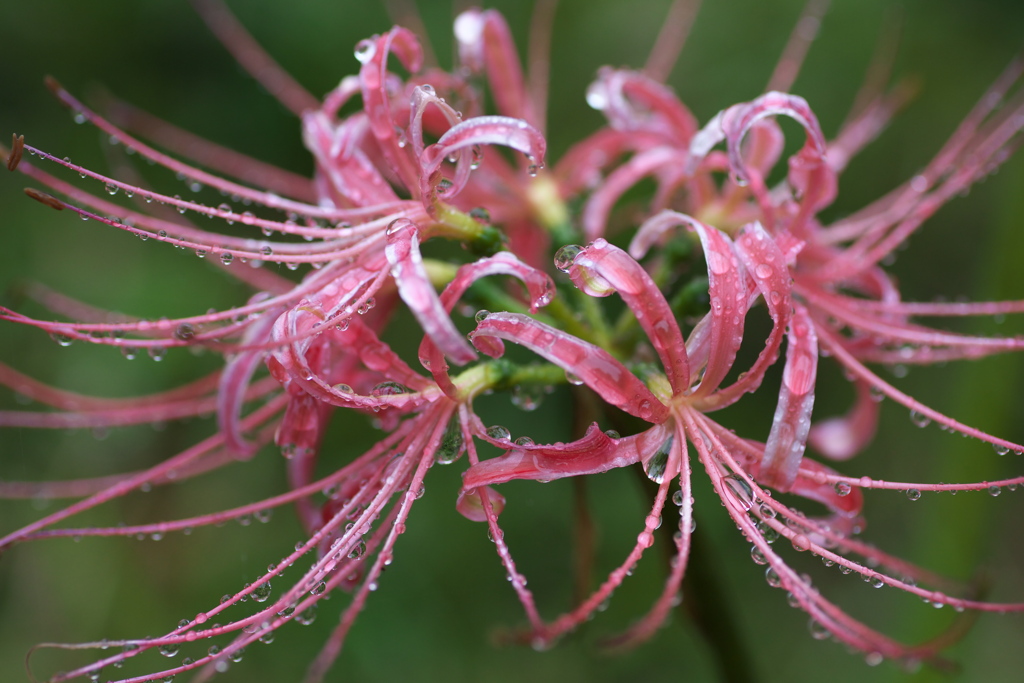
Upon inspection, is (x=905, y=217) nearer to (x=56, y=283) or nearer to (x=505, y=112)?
(x=505, y=112)

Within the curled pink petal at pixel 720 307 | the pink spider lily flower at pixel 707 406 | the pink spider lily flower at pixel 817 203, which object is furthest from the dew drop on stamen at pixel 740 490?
the pink spider lily flower at pixel 817 203

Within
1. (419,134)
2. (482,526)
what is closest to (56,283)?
(482,526)

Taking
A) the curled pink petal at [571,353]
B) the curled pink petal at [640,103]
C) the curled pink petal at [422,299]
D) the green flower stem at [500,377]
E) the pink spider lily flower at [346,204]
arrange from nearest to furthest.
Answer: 1. the curled pink petal at [422,299]
2. the curled pink petal at [571,353]
3. the pink spider lily flower at [346,204]
4. the green flower stem at [500,377]
5. the curled pink petal at [640,103]

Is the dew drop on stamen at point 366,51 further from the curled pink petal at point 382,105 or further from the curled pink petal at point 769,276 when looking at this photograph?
the curled pink petal at point 769,276

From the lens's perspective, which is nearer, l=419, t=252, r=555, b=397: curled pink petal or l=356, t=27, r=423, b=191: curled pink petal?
l=419, t=252, r=555, b=397: curled pink petal

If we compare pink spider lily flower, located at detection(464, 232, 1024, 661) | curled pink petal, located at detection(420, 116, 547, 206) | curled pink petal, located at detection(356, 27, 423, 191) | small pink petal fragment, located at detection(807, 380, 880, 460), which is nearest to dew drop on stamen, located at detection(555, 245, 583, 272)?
pink spider lily flower, located at detection(464, 232, 1024, 661)

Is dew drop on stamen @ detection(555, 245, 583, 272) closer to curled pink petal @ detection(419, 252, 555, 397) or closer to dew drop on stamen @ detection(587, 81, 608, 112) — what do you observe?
curled pink petal @ detection(419, 252, 555, 397)

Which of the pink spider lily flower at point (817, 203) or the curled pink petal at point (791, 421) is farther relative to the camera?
the pink spider lily flower at point (817, 203)
